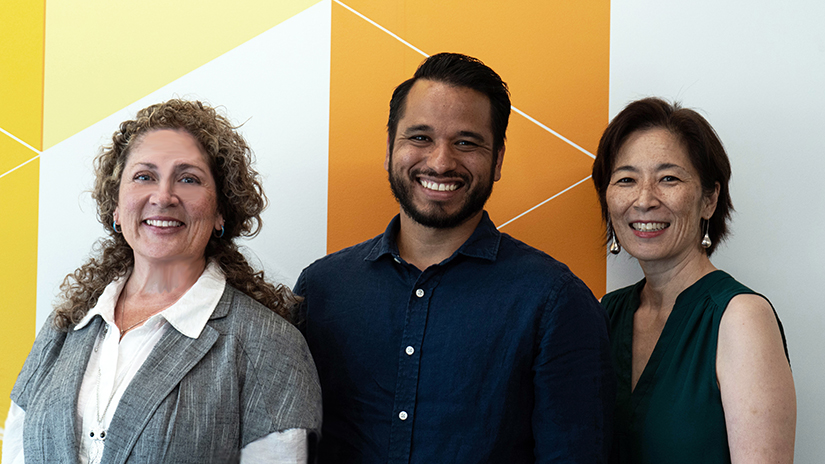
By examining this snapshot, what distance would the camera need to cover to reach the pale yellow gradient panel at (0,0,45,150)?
6.56ft

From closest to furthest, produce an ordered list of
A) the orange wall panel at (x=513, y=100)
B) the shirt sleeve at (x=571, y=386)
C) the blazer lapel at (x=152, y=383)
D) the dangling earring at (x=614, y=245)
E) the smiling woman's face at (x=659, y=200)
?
1. the blazer lapel at (x=152, y=383)
2. the shirt sleeve at (x=571, y=386)
3. the smiling woman's face at (x=659, y=200)
4. the dangling earring at (x=614, y=245)
5. the orange wall panel at (x=513, y=100)

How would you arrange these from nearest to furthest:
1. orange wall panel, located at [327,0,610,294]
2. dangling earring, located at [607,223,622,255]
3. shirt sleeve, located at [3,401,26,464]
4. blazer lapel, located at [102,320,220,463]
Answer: blazer lapel, located at [102,320,220,463], shirt sleeve, located at [3,401,26,464], dangling earring, located at [607,223,622,255], orange wall panel, located at [327,0,610,294]

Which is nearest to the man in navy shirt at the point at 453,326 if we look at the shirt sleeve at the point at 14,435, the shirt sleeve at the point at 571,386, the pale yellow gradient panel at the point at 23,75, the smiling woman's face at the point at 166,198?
the shirt sleeve at the point at 571,386

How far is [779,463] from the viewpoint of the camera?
1383mm

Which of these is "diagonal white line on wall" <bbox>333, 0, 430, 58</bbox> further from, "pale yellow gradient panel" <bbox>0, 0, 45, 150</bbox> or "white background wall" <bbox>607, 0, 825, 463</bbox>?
"pale yellow gradient panel" <bbox>0, 0, 45, 150</bbox>

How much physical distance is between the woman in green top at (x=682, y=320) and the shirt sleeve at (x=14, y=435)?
142 centimetres

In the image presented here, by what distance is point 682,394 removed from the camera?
1.49 m

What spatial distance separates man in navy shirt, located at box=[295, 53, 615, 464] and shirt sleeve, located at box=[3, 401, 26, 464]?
0.67 m

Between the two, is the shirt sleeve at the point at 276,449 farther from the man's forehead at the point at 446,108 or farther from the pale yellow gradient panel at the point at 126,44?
the pale yellow gradient panel at the point at 126,44

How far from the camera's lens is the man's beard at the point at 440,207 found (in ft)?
4.62

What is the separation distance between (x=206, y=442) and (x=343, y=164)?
0.98 metres

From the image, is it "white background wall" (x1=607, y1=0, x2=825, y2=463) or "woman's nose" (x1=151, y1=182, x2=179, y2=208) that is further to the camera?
"white background wall" (x1=607, y1=0, x2=825, y2=463)

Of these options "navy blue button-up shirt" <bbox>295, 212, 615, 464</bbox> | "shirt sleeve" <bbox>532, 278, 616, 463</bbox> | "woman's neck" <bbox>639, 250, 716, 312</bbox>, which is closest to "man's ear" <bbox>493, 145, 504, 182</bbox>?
"navy blue button-up shirt" <bbox>295, 212, 615, 464</bbox>

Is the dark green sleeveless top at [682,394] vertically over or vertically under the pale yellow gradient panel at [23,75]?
under
